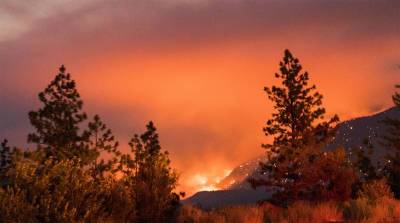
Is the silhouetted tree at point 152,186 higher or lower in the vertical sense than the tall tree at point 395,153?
lower

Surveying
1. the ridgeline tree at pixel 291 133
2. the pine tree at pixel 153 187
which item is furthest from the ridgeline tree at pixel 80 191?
the ridgeline tree at pixel 291 133

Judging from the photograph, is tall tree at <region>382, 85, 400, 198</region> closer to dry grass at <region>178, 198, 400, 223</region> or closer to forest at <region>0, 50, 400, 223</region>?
forest at <region>0, 50, 400, 223</region>

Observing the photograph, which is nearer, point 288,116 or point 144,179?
point 144,179

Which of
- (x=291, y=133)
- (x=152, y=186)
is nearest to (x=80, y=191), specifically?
→ (x=152, y=186)

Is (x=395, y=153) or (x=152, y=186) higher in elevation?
(x=395, y=153)

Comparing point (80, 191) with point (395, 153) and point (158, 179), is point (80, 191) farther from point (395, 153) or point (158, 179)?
point (395, 153)

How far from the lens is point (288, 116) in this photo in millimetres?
48281

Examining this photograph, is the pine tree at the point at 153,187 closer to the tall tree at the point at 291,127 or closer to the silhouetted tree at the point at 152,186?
the silhouetted tree at the point at 152,186

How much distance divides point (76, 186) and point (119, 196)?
3570 mm

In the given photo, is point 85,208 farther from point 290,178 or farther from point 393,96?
point 393,96

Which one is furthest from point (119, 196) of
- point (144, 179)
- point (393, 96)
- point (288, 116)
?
point (393, 96)

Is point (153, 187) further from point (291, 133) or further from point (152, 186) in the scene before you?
point (291, 133)

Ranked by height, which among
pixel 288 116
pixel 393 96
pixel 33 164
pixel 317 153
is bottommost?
pixel 33 164

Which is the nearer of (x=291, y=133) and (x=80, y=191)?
(x=80, y=191)
